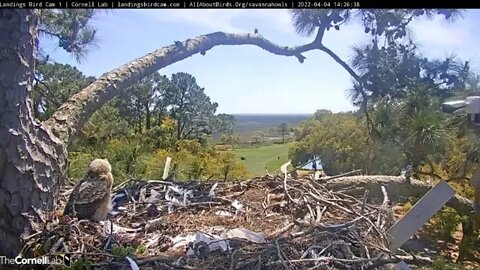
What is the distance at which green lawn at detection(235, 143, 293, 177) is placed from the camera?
1.32 meters

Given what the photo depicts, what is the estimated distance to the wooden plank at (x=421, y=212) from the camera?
1.07 m

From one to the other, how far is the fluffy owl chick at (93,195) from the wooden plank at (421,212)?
84 cm

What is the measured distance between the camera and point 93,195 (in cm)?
131

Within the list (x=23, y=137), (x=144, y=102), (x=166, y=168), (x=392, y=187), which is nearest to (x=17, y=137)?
(x=23, y=137)

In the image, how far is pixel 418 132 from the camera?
155 cm

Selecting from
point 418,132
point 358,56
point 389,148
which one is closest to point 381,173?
point 389,148

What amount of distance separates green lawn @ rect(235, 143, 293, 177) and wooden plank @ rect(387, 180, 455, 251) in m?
0.40

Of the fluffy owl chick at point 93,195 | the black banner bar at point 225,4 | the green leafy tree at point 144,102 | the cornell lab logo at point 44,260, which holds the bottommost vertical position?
the cornell lab logo at point 44,260

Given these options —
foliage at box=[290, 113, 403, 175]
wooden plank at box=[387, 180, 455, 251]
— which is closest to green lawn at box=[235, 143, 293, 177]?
foliage at box=[290, 113, 403, 175]

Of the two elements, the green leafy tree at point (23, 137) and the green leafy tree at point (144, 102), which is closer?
the green leafy tree at point (23, 137)

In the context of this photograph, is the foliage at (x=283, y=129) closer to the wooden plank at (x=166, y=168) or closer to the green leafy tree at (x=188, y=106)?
the green leafy tree at (x=188, y=106)

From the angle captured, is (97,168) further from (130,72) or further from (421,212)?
(421,212)

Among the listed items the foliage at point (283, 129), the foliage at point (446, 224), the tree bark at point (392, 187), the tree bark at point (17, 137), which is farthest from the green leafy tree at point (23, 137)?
the foliage at point (446, 224)

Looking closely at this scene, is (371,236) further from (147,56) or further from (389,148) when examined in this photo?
(147,56)
